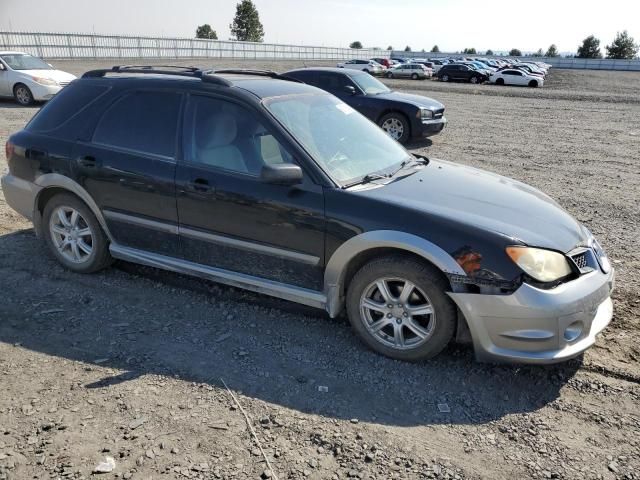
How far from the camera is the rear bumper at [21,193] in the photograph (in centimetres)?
491

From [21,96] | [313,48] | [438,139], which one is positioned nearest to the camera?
[438,139]

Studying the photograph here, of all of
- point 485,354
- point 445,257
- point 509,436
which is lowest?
point 509,436

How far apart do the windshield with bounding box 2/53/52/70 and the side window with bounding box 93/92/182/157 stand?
13981 mm

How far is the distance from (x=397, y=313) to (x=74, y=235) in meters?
3.08

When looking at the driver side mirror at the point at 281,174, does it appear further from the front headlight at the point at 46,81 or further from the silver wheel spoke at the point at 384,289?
the front headlight at the point at 46,81

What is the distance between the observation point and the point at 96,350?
3.71m

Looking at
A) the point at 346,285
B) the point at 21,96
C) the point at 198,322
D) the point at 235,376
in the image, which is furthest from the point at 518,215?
the point at 21,96

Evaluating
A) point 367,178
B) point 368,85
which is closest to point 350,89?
point 368,85

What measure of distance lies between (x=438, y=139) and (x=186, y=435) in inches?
439

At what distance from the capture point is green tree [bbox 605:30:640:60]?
85688 mm

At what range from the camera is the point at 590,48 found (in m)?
89.4

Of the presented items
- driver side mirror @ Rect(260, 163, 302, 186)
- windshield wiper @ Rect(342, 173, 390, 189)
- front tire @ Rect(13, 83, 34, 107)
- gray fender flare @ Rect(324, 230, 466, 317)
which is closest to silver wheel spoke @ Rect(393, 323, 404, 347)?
gray fender flare @ Rect(324, 230, 466, 317)

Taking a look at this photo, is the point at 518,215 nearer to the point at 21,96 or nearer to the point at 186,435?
the point at 186,435

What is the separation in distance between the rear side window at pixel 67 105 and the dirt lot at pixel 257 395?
4.27ft
